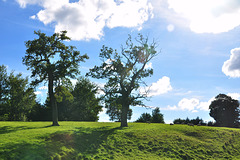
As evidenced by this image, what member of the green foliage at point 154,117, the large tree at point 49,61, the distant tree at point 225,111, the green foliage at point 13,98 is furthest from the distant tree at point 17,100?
the distant tree at point 225,111

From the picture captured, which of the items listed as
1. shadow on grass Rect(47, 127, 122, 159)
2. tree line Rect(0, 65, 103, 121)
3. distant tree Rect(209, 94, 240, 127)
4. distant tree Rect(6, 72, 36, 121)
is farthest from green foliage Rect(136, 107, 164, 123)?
shadow on grass Rect(47, 127, 122, 159)

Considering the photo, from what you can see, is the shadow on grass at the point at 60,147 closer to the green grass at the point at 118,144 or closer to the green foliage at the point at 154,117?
the green grass at the point at 118,144

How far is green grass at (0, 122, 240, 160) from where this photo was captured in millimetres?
20509

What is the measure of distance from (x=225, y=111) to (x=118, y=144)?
69.2 m

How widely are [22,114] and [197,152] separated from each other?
65818 millimetres

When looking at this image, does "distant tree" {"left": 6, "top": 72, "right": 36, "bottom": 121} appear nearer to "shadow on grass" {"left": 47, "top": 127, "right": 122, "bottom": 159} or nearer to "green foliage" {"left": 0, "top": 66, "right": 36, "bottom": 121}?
"green foliage" {"left": 0, "top": 66, "right": 36, "bottom": 121}

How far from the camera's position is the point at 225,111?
79.6m

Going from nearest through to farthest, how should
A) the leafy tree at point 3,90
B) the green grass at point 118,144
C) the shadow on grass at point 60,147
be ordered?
the shadow on grass at point 60,147 < the green grass at point 118,144 < the leafy tree at point 3,90

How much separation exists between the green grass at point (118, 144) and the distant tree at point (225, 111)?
1790 inches

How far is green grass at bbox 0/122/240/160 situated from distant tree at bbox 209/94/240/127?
149 ft

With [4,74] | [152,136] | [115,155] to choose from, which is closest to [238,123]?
[152,136]

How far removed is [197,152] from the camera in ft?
94.9

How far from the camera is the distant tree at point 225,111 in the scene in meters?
78.5

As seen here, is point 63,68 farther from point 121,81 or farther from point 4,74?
point 4,74
